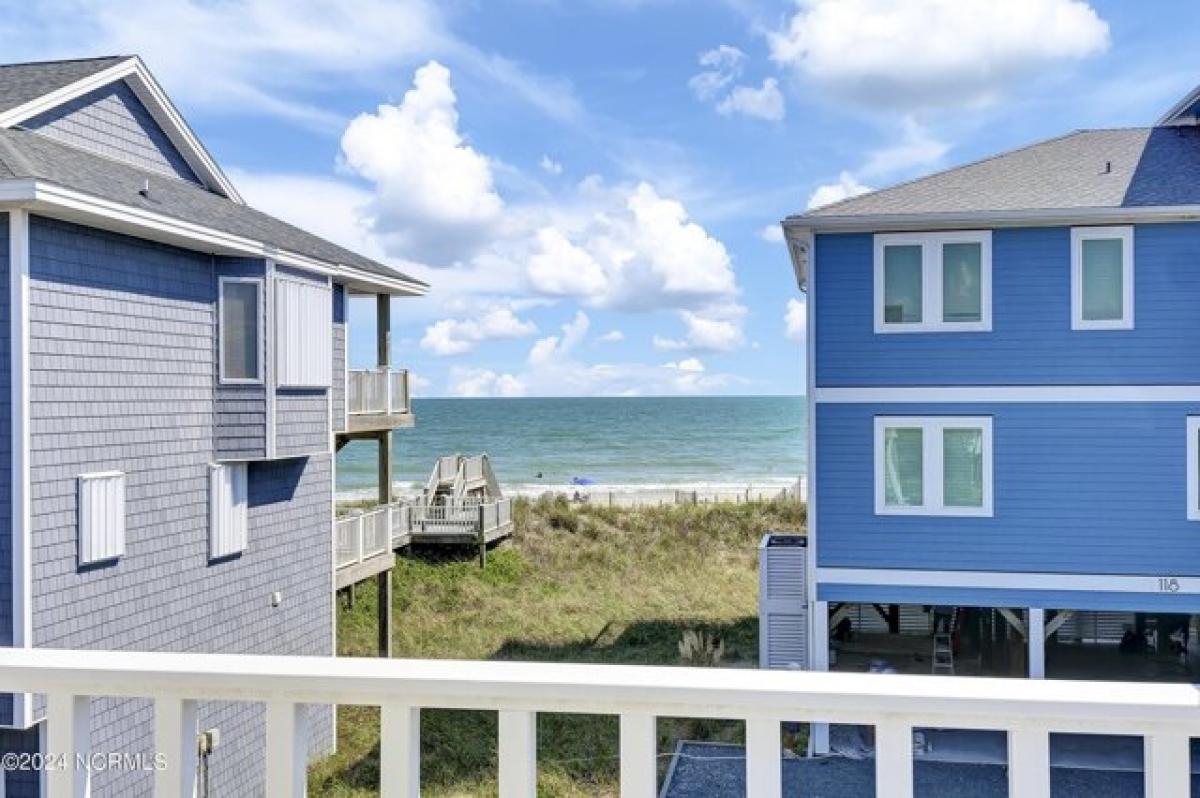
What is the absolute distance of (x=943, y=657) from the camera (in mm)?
12391

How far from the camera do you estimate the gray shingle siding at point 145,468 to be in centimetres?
819

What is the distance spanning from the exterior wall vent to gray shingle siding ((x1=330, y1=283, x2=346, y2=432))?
6.04m

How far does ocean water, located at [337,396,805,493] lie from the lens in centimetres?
5266

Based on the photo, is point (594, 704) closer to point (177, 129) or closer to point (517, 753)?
point (517, 753)

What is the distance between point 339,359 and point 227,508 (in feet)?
10.1

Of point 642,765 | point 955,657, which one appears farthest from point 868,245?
point 642,765

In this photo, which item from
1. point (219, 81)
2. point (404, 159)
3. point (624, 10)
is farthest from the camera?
point (404, 159)

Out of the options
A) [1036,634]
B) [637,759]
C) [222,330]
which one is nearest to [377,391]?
[222,330]

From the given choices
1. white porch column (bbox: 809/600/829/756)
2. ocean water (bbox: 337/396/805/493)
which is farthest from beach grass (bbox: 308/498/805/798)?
ocean water (bbox: 337/396/805/493)

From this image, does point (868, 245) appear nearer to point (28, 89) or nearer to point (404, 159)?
point (28, 89)

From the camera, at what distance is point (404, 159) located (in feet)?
73.2

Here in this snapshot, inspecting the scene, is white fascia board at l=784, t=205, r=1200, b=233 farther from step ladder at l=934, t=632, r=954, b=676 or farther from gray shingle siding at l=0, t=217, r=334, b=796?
gray shingle siding at l=0, t=217, r=334, b=796

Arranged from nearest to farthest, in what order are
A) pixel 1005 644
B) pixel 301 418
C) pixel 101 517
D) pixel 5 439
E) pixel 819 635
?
pixel 5 439 → pixel 101 517 → pixel 819 635 → pixel 301 418 → pixel 1005 644

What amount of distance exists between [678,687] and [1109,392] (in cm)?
1068
